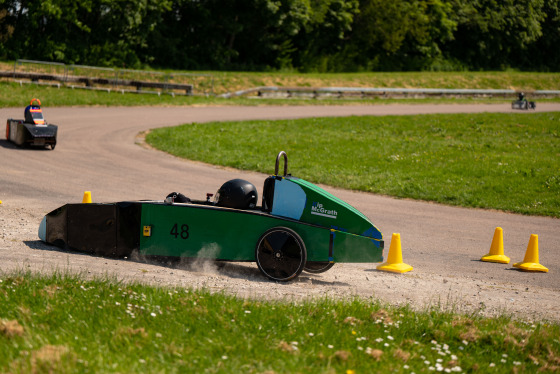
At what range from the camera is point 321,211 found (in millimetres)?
8930

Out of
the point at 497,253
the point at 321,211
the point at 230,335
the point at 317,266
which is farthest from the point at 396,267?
the point at 230,335

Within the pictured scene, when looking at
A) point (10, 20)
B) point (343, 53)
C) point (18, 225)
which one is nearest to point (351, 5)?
point (343, 53)

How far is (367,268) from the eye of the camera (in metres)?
10.1

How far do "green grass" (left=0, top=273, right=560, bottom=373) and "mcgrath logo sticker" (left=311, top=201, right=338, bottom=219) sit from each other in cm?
155

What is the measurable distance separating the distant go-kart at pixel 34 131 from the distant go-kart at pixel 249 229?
11568 mm

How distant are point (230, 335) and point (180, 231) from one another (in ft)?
10.5

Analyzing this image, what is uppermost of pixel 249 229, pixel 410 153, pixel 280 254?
pixel 410 153

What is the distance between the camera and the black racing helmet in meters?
9.14

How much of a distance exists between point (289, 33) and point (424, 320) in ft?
160

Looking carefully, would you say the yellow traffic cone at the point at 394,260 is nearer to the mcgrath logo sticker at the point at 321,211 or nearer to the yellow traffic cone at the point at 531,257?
the mcgrath logo sticker at the point at 321,211

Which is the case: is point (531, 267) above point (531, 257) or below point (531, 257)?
below

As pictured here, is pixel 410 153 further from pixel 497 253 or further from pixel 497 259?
pixel 497 259

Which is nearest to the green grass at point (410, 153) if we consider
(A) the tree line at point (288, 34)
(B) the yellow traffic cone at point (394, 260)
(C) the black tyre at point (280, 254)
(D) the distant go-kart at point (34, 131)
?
(D) the distant go-kart at point (34, 131)

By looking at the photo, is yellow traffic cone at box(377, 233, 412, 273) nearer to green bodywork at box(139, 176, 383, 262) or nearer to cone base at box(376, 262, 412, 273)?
cone base at box(376, 262, 412, 273)
